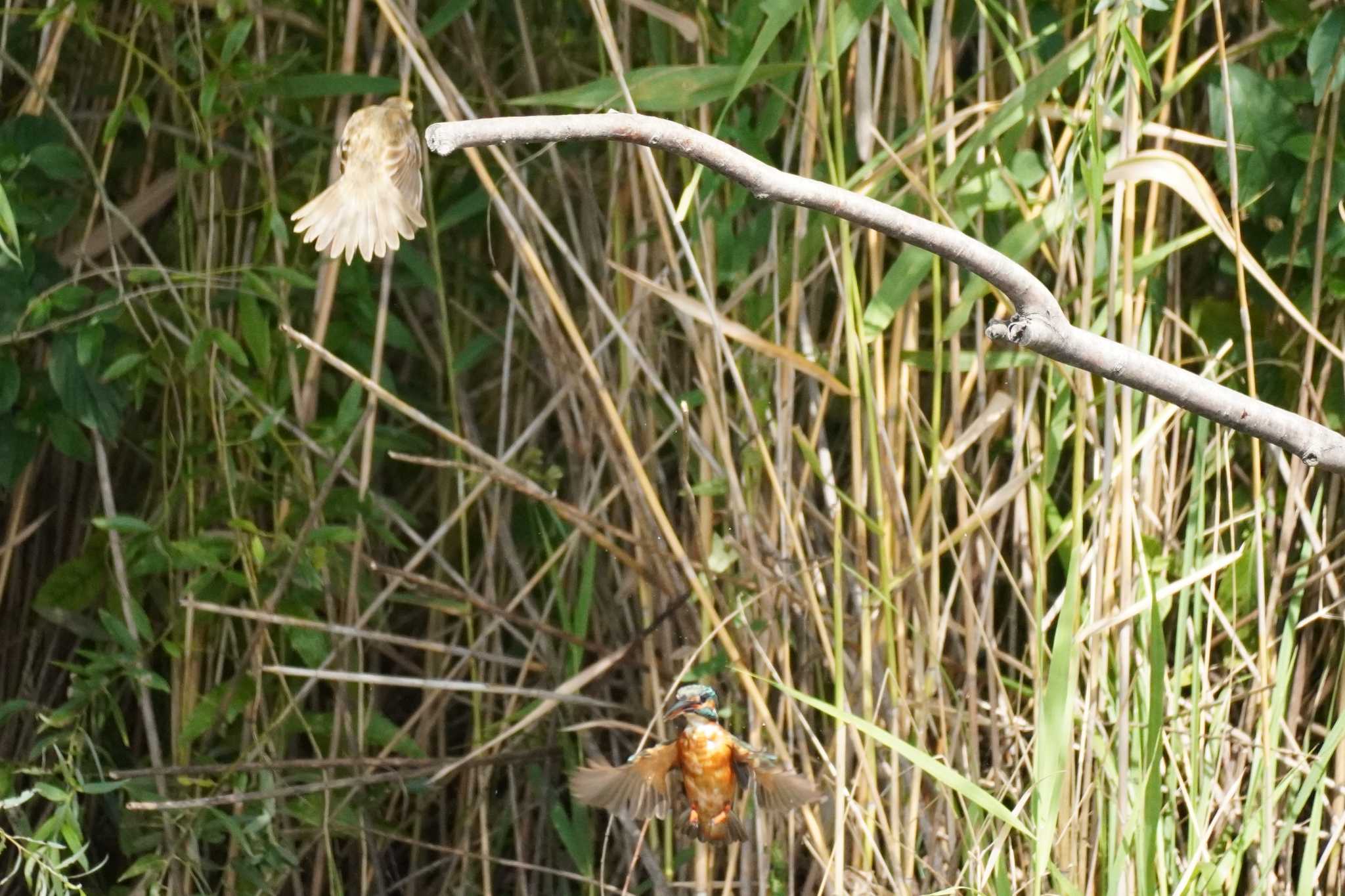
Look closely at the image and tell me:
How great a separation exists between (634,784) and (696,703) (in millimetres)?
89

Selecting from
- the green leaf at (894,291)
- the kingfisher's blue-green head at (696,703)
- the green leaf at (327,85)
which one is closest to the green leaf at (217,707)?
the kingfisher's blue-green head at (696,703)

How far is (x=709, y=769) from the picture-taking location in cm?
125

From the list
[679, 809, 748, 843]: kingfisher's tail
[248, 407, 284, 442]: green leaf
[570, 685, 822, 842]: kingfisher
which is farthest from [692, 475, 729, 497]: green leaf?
[248, 407, 284, 442]: green leaf

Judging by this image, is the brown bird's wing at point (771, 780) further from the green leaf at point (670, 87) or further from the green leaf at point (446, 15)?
the green leaf at point (446, 15)

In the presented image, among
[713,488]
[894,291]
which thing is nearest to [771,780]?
[713,488]

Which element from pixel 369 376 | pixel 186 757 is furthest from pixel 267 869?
pixel 369 376

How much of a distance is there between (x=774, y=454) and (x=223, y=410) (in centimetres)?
53

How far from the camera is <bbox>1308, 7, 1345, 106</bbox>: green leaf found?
51.9 inches

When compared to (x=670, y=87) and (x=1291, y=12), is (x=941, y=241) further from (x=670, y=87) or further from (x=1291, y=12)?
(x=1291, y=12)

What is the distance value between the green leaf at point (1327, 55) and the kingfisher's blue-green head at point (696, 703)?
2.37ft

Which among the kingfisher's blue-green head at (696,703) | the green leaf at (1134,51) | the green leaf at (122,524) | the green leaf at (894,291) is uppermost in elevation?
the green leaf at (1134,51)

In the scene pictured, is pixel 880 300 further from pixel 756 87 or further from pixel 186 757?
pixel 186 757

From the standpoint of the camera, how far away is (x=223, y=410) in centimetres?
149

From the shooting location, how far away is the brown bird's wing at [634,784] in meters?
1.26
